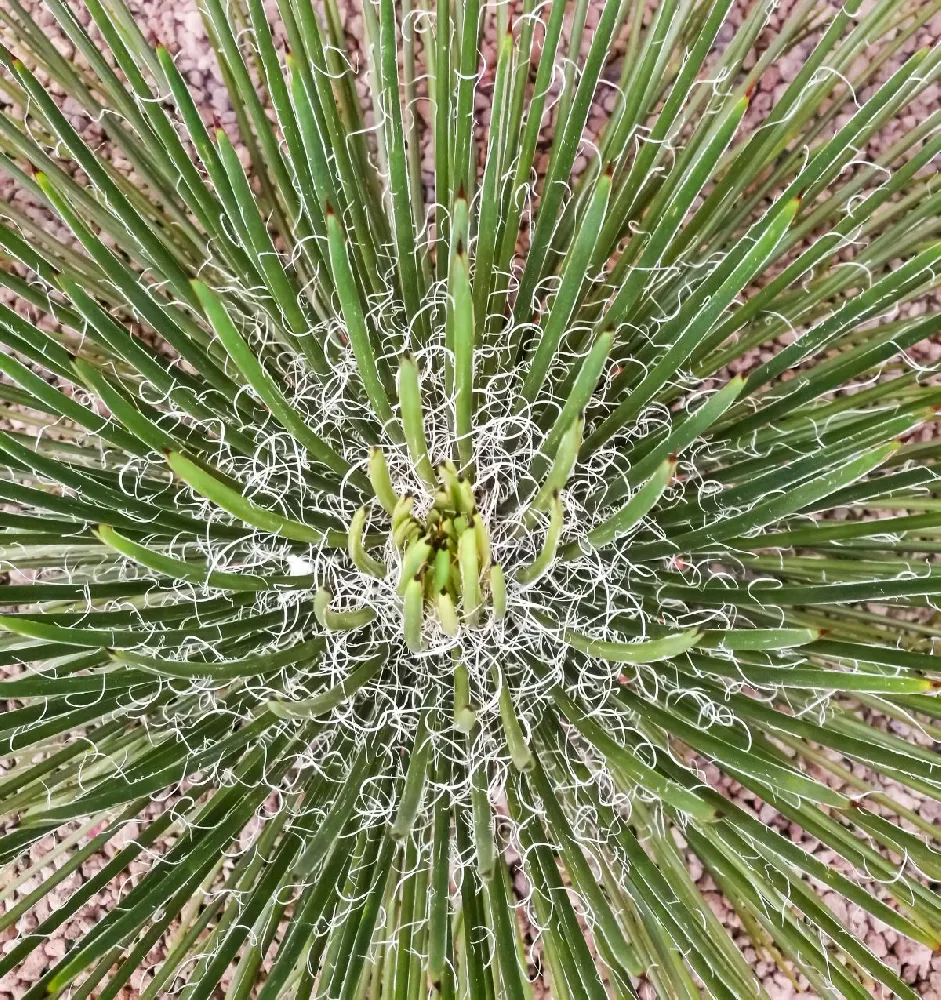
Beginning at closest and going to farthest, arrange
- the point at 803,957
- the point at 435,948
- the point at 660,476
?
the point at 660,476 < the point at 435,948 < the point at 803,957

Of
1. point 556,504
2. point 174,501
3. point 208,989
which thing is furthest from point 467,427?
point 208,989

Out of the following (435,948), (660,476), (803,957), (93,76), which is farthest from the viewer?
(93,76)

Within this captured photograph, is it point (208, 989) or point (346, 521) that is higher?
point (346, 521)

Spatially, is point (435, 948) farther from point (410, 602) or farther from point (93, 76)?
point (93, 76)

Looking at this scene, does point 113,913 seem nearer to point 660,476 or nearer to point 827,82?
point 660,476

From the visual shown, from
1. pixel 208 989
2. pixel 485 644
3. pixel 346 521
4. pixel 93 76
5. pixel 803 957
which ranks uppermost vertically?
pixel 93 76

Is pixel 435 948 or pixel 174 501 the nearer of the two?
pixel 435 948

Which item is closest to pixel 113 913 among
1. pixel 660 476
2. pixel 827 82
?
pixel 660 476
